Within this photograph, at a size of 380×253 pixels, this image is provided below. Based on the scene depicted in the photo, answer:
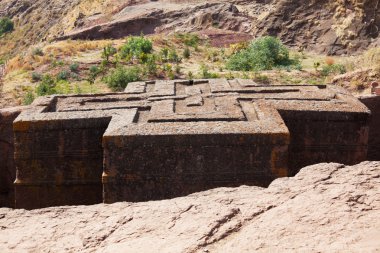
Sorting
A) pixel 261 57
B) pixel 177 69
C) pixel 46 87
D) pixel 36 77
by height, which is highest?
pixel 261 57

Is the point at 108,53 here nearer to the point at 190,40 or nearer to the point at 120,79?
the point at 120,79

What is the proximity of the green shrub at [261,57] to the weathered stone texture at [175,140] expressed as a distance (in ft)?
28.9

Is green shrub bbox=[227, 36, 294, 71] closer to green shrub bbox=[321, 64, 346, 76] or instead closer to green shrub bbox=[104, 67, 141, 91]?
green shrub bbox=[321, 64, 346, 76]

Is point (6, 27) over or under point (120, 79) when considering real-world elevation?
under

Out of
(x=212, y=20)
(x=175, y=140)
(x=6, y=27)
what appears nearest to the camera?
(x=175, y=140)

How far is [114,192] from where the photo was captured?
515 centimetres

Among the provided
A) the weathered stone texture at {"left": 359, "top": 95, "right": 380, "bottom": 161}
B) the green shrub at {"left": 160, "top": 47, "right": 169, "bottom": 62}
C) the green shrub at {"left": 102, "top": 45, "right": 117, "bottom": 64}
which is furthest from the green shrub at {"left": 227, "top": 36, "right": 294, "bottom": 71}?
the weathered stone texture at {"left": 359, "top": 95, "right": 380, "bottom": 161}

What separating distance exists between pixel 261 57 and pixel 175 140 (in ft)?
40.1

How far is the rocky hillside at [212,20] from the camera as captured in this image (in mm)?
20609

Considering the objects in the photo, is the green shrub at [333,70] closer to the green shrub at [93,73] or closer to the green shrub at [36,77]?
the green shrub at [93,73]

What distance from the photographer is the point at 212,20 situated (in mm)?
27250

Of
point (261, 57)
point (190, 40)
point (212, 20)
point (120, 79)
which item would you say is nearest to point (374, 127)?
point (120, 79)

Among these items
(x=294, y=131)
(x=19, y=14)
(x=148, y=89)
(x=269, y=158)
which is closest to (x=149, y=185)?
(x=269, y=158)

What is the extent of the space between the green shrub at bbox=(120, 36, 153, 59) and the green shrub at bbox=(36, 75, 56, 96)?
129 inches
